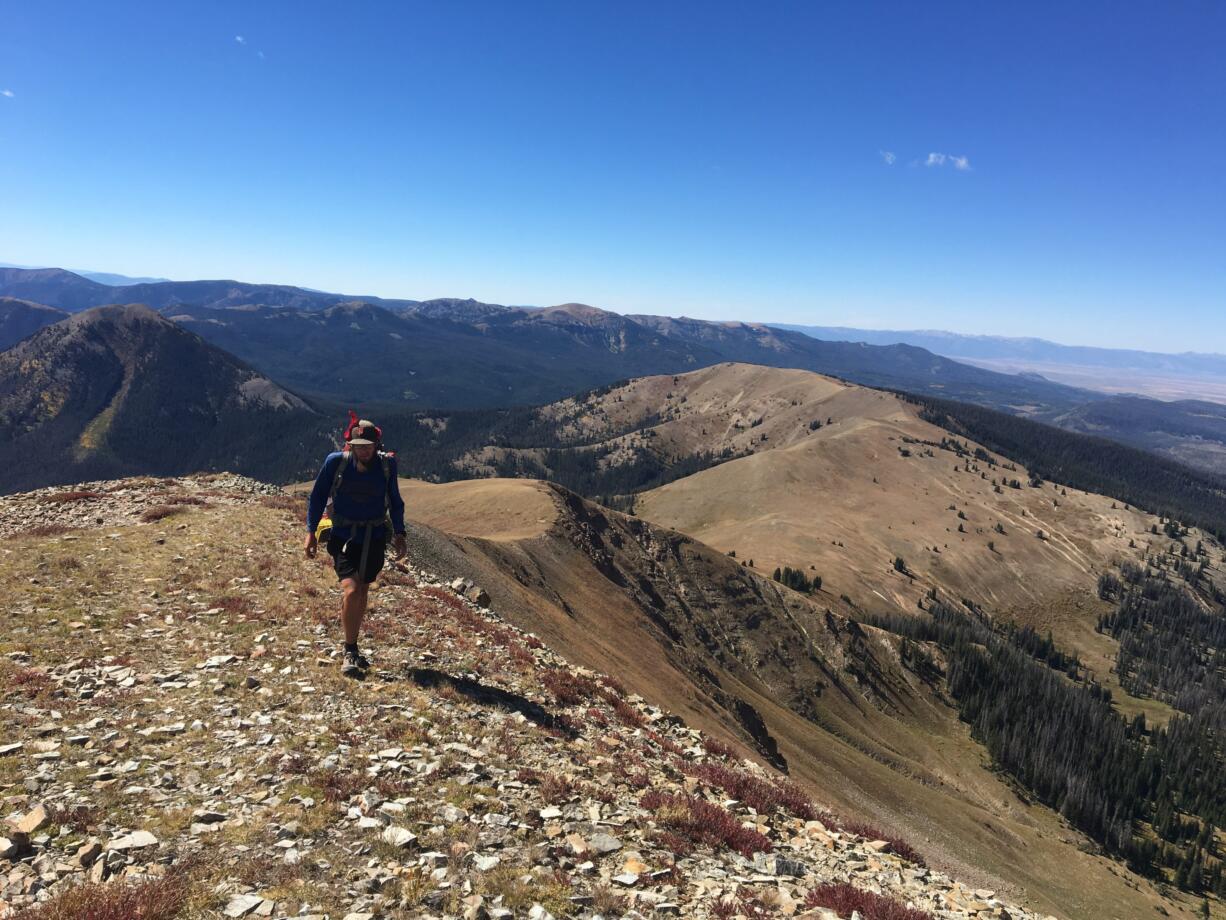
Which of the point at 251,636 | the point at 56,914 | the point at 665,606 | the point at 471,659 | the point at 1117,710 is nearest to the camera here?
the point at 56,914

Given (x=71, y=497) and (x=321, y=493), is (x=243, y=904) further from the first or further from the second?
(x=71, y=497)

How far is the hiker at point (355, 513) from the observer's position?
1427 cm

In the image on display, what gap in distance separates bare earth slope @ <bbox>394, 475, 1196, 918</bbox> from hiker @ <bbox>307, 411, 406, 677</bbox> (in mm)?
16363

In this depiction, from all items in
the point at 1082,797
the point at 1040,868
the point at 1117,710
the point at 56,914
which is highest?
the point at 56,914

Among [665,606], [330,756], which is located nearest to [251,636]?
[330,756]

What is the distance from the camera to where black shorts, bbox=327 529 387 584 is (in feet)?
47.6

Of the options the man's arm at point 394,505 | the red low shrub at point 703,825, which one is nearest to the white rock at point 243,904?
the red low shrub at point 703,825

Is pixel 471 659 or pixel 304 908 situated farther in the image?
pixel 471 659

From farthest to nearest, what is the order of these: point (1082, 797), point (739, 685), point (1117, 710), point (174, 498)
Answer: point (1117, 710) < point (1082, 797) < point (739, 685) < point (174, 498)

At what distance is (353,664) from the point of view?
14.7 m

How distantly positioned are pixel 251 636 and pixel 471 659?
5910 millimetres

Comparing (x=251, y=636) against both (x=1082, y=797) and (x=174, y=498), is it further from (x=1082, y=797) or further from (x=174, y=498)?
Answer: (x=1082, y=797)

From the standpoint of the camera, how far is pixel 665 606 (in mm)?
73875

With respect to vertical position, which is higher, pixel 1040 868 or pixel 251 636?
pixel 251 636
